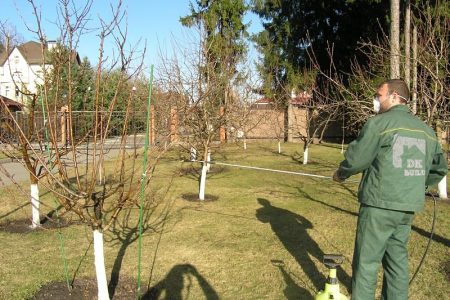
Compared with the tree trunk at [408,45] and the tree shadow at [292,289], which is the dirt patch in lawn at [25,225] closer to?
the tree shadow at [292,289]

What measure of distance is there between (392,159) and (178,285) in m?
2.64

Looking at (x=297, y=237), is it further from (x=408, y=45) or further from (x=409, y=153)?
(x=408, y=45)

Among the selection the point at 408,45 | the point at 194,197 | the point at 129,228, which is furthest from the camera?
the point at 408,45

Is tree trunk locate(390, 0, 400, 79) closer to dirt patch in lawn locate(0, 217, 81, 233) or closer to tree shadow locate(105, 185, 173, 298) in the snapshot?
tree shadow locate(105, 185, 173, 298)

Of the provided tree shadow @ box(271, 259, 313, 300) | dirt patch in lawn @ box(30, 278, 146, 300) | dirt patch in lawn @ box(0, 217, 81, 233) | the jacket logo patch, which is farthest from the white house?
tree shadow @ box(271, 259, 313, 300)

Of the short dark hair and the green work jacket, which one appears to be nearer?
the green work jacket

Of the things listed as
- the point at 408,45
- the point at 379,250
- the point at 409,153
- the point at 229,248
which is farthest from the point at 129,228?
the point at 408,45

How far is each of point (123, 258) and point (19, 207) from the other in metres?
3.94

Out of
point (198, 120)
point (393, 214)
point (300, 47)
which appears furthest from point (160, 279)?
point (300, 47)

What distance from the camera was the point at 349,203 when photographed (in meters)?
9.09

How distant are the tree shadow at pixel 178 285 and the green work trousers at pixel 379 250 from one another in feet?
5.17

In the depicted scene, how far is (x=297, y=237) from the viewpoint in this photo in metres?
6.59

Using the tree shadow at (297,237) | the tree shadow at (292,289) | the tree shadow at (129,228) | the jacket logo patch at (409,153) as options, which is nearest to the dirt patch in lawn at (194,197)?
the tree shadow at (129,228)

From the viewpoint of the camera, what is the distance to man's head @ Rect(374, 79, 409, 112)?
3607 mm
